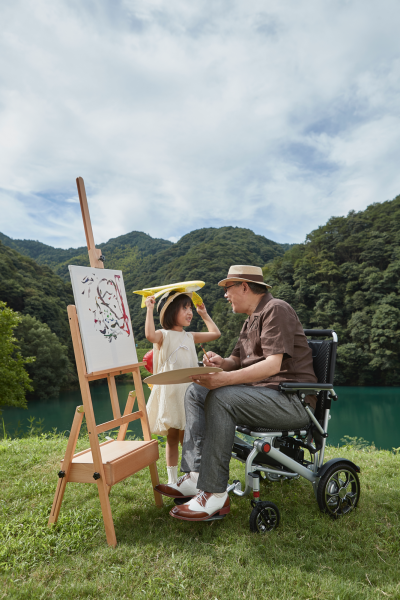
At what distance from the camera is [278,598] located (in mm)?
1482

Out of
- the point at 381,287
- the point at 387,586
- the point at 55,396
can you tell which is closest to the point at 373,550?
the point at 387,586

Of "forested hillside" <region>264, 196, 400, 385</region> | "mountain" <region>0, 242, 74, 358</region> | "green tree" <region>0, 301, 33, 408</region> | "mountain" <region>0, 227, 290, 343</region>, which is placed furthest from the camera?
"mountain" <region>0, 227, 290, 343</region>

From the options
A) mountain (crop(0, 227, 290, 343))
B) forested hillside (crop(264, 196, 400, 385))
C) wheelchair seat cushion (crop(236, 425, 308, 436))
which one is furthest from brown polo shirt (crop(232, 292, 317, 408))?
mountain (crop(0, 227, 290, 343))

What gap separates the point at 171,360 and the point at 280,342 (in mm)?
854

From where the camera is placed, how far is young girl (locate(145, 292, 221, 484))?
2535mm

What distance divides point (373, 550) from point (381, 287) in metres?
30.6

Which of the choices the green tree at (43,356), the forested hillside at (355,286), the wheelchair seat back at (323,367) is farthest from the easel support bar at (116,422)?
the forested hillside at (355,286)

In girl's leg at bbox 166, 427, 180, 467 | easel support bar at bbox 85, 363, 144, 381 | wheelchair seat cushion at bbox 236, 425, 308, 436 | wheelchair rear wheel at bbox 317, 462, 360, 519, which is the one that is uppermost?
easel support bar at bbox 85, 363, 144, 381

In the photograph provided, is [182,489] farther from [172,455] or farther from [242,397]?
[242,397]

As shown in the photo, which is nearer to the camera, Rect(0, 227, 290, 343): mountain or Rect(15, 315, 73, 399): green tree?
Rect(15, 315, 73, 399): green tree

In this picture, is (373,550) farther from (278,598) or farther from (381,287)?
(381,287)

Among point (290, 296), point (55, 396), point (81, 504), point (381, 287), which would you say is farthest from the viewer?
point (290, 296)

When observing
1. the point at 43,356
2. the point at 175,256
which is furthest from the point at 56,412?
the point at 175,256

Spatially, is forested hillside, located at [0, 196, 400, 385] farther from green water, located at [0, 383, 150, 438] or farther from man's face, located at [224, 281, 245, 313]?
man's face, located at [224, 281, 245, 313]
